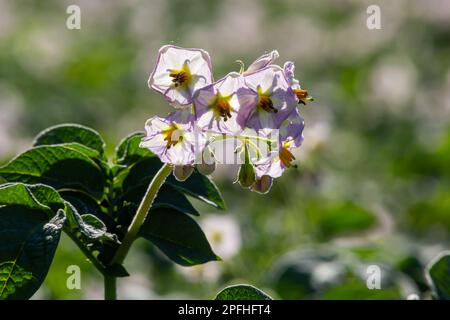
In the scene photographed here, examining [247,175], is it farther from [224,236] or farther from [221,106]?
[224,236]

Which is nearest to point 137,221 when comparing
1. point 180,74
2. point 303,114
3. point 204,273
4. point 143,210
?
point 143,210

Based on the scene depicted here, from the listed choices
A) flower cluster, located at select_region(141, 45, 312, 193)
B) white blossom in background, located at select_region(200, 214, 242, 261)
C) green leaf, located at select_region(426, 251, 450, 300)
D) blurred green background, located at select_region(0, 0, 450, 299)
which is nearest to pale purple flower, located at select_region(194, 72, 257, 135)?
flower cluster, located at select_region(141, 45, 312, 193)

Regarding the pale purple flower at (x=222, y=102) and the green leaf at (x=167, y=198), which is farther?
the green leaf at (x=167, y=198)

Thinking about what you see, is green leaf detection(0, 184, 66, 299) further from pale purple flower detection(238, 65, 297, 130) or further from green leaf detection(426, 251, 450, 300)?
green leaf detection(426, 251, 450, 300)

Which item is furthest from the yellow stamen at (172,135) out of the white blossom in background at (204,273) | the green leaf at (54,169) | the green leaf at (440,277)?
the white blossom in background at (204,273)

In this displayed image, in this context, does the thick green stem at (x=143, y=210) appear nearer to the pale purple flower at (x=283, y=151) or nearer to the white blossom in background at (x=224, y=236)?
the pale purple flower at (x=283, y=151)

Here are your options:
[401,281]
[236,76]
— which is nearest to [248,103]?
[236,76]
